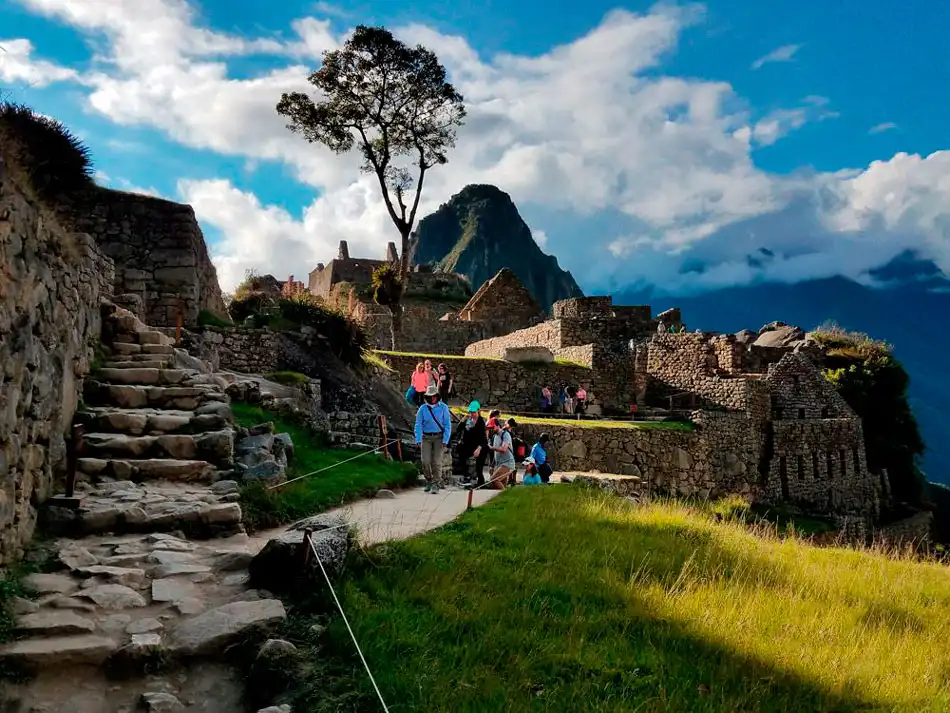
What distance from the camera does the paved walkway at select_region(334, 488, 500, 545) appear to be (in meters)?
6.57

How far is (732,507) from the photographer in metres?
19.2

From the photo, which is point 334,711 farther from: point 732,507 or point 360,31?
point 360,31

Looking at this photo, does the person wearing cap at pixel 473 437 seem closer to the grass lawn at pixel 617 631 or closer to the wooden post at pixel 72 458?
the grass lawn at pixel 617 631

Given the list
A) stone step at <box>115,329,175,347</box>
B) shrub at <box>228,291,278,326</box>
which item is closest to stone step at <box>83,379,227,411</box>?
stone step at <box>115,329,175,347</box>

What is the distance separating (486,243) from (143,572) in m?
81.1

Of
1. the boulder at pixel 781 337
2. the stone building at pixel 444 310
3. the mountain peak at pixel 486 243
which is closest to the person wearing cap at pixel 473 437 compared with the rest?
the stone building at pixel 444 310

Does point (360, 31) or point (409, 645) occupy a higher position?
point (360, 31)

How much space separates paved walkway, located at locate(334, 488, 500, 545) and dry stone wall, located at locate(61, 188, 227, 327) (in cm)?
669

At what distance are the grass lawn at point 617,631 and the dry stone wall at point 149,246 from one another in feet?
31.4

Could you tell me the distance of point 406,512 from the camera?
27.2ft

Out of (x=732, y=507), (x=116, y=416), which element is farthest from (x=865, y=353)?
(x=116, y=416)

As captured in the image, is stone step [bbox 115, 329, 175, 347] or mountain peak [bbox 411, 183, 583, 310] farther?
mountain peak [bbox 411, 183, 583, 310]

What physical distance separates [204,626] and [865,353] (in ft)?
95.5

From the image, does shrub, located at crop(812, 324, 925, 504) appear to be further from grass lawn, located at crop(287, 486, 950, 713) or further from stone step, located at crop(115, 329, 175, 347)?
stone step, located at crop(115, 329, 175, 347)
